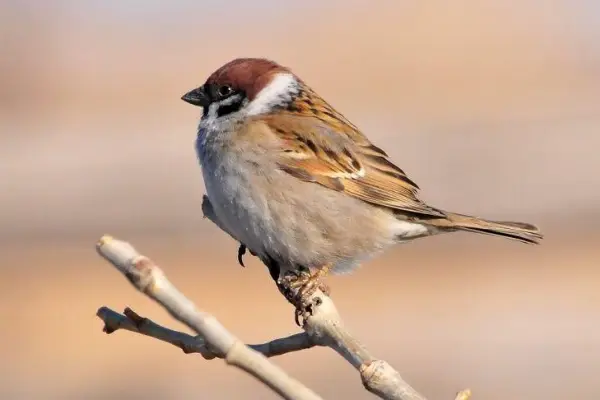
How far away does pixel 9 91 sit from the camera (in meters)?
12.3

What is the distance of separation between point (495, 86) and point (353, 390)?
234 inches

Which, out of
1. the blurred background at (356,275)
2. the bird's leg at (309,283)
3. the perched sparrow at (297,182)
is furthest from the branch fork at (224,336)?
the blurred background at (356,275)

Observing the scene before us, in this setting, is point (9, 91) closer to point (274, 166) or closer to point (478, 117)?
point (478, 117)

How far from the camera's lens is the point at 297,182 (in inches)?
119

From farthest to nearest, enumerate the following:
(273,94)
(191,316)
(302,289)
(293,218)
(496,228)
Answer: (273,94)
(496,228)
(293,218)
(302,289)
(191,316)

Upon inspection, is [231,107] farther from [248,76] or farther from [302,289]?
[302,289]

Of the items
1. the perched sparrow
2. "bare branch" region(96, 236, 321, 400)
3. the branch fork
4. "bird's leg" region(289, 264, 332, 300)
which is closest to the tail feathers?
the perched sparrow

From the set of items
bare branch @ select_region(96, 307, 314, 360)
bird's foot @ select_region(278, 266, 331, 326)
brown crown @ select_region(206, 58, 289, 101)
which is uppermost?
brown crown @ select_region(206, 58, 289, 101)

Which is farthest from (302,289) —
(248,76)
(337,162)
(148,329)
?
(248,76)

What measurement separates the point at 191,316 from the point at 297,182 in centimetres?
171

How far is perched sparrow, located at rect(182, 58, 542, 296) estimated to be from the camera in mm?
2902

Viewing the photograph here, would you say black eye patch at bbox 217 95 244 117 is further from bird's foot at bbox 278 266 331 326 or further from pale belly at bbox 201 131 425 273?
bird's foot at bbox 278 266 331 326

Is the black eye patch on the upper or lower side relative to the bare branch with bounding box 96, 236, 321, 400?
upper

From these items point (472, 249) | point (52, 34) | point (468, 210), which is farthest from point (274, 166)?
point (52, 34)
